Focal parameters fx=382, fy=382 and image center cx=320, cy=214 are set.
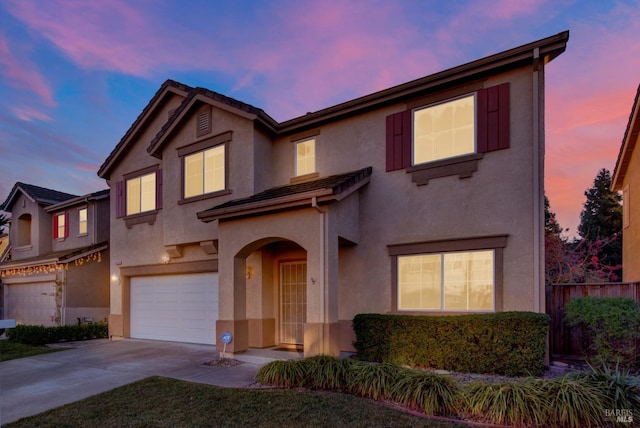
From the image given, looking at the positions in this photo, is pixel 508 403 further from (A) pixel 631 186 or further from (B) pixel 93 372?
(A) pixel 631 186

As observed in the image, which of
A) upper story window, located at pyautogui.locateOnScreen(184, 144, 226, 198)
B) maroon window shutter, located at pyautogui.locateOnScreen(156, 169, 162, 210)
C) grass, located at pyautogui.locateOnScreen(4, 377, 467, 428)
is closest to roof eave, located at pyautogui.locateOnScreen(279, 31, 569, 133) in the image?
upper story window, located at pyautogui.locateOnScreen(184, 144, 226, 198)

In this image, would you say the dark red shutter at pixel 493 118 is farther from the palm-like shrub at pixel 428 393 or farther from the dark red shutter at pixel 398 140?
the palm-like shrub at pixel 428 393

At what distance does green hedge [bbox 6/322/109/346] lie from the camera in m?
13.8

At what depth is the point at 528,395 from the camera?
5.30 meters

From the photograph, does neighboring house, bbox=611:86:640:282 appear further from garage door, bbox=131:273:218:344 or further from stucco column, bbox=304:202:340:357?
garage door, bbox=131:273:218:344

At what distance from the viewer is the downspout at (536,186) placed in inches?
314

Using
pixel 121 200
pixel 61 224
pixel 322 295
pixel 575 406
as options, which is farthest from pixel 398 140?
pixel 61 224

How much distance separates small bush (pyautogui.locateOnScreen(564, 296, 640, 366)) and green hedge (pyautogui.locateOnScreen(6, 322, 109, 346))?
16179mm

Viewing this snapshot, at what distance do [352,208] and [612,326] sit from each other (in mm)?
5851

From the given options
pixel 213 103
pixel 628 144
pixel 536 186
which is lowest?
pixel 536 186

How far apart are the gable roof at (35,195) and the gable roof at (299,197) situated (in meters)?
14.8

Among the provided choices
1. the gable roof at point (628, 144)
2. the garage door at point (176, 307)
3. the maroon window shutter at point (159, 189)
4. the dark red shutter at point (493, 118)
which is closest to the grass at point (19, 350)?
the garage door at point (176, 307)

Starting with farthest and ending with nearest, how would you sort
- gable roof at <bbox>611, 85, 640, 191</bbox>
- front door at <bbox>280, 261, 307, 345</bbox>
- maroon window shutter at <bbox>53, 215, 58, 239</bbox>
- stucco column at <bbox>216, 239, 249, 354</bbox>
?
maroon window shutter at <bbox>53, 215, 58, 239</bbox> < gable roof at <bbox>611, 85, 640, 191</bbox> < front door at <bbox>280, 261, 307, 345</bbox> < stucco column at <bbox>216, 239, 249, 354</bbox>

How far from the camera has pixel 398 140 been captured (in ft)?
32.4
